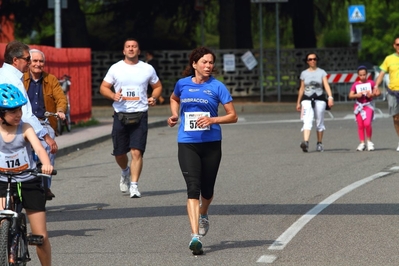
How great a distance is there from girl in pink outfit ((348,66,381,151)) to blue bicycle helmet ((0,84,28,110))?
12.1 metres

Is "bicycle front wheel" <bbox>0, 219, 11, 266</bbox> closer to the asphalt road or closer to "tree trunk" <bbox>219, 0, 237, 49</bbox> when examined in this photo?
the asphalt road

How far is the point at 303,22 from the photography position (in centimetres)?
3762

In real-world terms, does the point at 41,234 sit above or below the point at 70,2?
below

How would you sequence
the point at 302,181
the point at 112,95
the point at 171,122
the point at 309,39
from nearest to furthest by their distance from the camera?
the point at 171,122 → the point at 112,95 → the point at 302,181 → the point at 309,39

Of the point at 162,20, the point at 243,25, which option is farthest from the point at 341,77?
the point at 162,20

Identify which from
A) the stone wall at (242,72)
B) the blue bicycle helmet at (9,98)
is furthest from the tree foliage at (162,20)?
the blue bicycle helmet at (9,98)

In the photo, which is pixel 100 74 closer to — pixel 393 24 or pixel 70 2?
pixel 70 2

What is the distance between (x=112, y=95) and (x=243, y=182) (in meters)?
2.31

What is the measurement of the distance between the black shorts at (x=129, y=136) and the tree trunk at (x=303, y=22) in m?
24.5

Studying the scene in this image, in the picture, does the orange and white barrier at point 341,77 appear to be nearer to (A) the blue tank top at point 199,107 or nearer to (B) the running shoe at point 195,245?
(A) the blue tank top at point 199,107

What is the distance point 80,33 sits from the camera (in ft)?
113

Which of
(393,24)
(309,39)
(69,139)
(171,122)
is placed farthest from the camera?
(393,24)

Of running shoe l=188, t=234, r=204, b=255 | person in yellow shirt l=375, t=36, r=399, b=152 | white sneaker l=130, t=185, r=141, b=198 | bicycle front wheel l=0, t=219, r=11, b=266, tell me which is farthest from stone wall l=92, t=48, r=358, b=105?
bicycle front wheel l=0, t=219, r=11, b=266

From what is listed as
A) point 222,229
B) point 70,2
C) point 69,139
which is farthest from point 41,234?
point 70,2
